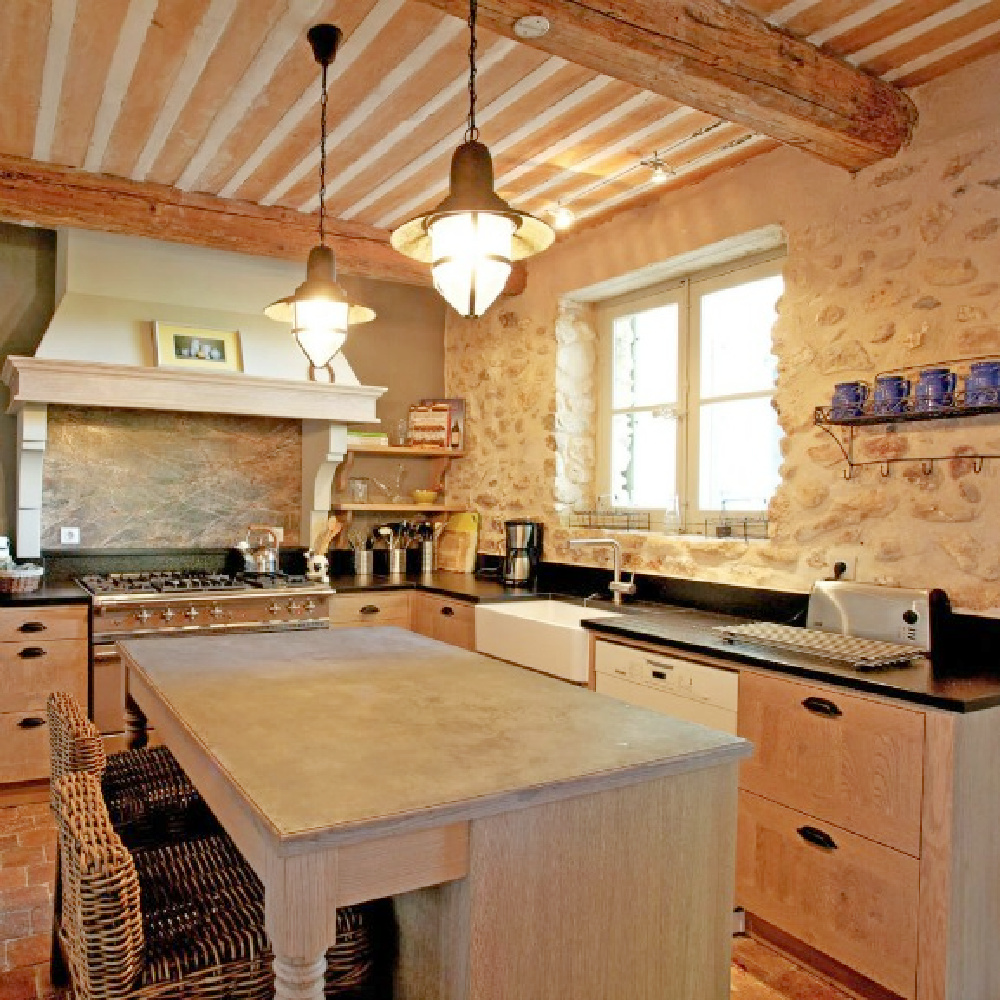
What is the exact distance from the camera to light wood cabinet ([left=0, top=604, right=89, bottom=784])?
3.55 m

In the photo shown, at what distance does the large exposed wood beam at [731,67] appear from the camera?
2.09 metres

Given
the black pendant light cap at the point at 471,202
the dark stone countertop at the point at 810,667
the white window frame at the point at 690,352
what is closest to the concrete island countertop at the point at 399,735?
the dark stone countertop at the point at 810,667

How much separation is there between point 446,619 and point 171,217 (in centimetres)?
233

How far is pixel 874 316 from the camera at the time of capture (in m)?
2.86

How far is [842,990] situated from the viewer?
7.67 feet

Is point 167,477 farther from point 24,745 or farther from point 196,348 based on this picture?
point 24,745

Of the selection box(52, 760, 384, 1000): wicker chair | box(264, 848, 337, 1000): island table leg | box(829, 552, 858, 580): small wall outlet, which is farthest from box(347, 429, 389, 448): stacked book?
box(264, 848, 337, 1000): island table leg

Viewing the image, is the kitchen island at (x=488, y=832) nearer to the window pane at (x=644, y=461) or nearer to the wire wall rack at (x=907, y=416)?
the wire wall rack at (x=907, y=416)

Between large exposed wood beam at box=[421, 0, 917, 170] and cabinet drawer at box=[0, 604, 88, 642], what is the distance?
9.47 ft

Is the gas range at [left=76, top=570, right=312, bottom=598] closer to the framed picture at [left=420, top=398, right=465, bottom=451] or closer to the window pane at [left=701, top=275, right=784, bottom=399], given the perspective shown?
the framed picture at [left=420, top=398, right=465, bottom=451]

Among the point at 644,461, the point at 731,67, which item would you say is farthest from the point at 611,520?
the point at 731,67

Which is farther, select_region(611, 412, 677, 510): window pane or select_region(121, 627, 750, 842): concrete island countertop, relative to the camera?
select_region(611, 412, 677, 510): window pane

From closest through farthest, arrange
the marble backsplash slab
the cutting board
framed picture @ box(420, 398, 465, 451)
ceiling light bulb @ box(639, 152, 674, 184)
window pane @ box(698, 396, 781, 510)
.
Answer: ceiling light bulb @ box(639, 152, 674, 184), window pane @ box(698, 396, 781, 510), the marble backsplash slab, the cutting board, framed picture @ box(420, 398, 465, 451)

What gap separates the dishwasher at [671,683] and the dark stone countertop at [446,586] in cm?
89
